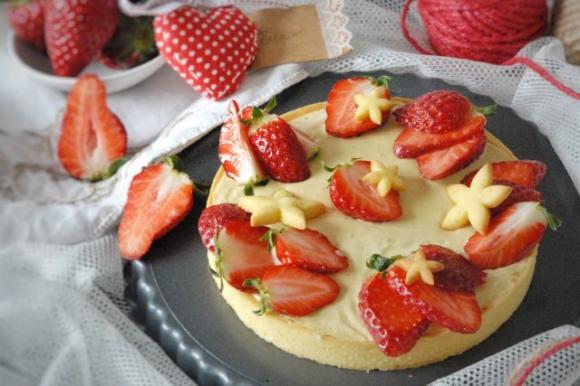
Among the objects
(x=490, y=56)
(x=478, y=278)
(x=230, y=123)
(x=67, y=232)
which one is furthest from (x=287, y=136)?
(x=490, y=56)

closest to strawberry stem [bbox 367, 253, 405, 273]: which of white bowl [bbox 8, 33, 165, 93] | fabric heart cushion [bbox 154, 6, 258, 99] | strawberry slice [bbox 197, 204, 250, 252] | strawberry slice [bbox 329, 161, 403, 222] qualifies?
strawberry slice [bbox 329, 161, 403, 222]

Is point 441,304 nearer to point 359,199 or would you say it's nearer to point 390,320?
point 390,320

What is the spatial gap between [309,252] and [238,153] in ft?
0.89

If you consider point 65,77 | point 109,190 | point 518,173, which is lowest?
point 109,190

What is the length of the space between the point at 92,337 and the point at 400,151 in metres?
0.67

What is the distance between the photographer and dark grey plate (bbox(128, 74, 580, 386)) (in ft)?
4.28

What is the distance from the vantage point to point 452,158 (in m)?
1.45

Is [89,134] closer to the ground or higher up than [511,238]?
closer to the ground

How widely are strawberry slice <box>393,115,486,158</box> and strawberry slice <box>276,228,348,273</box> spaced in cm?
27

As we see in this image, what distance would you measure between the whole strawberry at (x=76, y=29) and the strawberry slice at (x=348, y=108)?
639 millimetres

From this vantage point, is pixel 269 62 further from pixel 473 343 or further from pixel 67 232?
pixel 473 343

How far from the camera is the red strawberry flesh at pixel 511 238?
1.30 metres

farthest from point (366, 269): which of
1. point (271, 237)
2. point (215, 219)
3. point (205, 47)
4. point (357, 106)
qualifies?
point (205, 47)

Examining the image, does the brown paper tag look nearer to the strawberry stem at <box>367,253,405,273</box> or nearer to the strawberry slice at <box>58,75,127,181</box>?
the strawberry slice at <box>58,75,127,181</box>
